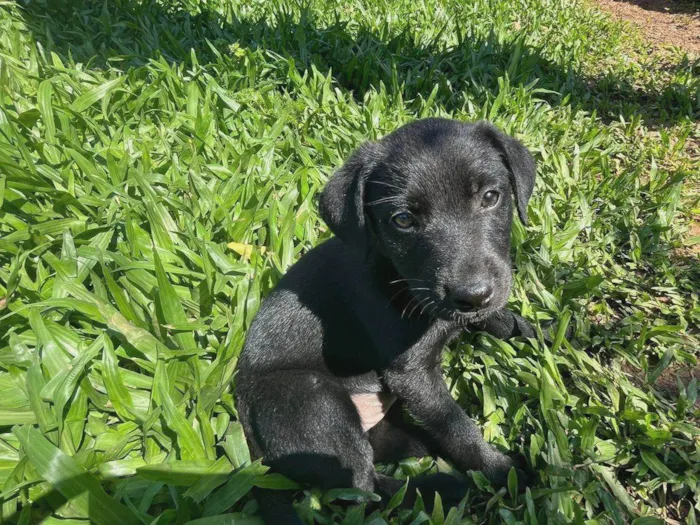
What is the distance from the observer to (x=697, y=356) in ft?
10.4

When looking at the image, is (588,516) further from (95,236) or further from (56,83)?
(56,83)

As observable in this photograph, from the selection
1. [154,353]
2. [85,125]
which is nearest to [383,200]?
[154,353]

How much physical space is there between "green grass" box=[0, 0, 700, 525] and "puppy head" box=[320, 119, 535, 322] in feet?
2.80

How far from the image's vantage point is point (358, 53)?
20.5 feet

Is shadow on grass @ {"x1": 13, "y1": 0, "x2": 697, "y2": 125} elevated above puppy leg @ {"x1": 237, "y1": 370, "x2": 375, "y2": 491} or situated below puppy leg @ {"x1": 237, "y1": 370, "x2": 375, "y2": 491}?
above

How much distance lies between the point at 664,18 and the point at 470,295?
751 centimetres

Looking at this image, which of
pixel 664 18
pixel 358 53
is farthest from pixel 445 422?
pixel 664 18

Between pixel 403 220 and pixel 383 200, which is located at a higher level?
pixel 383 200

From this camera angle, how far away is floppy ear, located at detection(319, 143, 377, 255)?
265cm

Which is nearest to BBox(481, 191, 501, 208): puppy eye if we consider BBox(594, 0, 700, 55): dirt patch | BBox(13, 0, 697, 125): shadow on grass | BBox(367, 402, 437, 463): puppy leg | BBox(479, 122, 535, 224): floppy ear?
BBox(479, 122, 535, 224): floppy ear

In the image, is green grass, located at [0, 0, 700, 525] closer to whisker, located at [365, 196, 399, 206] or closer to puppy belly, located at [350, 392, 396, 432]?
puppy belly, located at [350, 392, 396, 432]

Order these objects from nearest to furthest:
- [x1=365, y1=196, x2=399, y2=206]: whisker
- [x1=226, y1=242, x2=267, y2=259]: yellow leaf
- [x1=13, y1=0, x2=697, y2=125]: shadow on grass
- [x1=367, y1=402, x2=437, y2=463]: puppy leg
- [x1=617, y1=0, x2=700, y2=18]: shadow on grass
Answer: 1. [x1=365, y1=196, x2=399, y2=206]: whisker
2. [x1=367, y1=402, x2=437, y2=463]: puppy leg
3. [x1=226, y1=242, x2=267, y2=259]: yellow leaf
4. [x1=13, y1=0, x2=697, y2=125]: shadow on grass
5. [x1=617, y1=0, x2=700, y2=18]: shadow on grass

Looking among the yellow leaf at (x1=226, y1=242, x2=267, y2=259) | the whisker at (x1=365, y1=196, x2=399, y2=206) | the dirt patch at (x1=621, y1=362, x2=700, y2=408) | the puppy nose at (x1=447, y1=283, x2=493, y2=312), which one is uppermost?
the whisker at (x1=365, y1=196, x2=399, y2=206)

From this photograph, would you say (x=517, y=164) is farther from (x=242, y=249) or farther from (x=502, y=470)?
(x=242, y=249)
